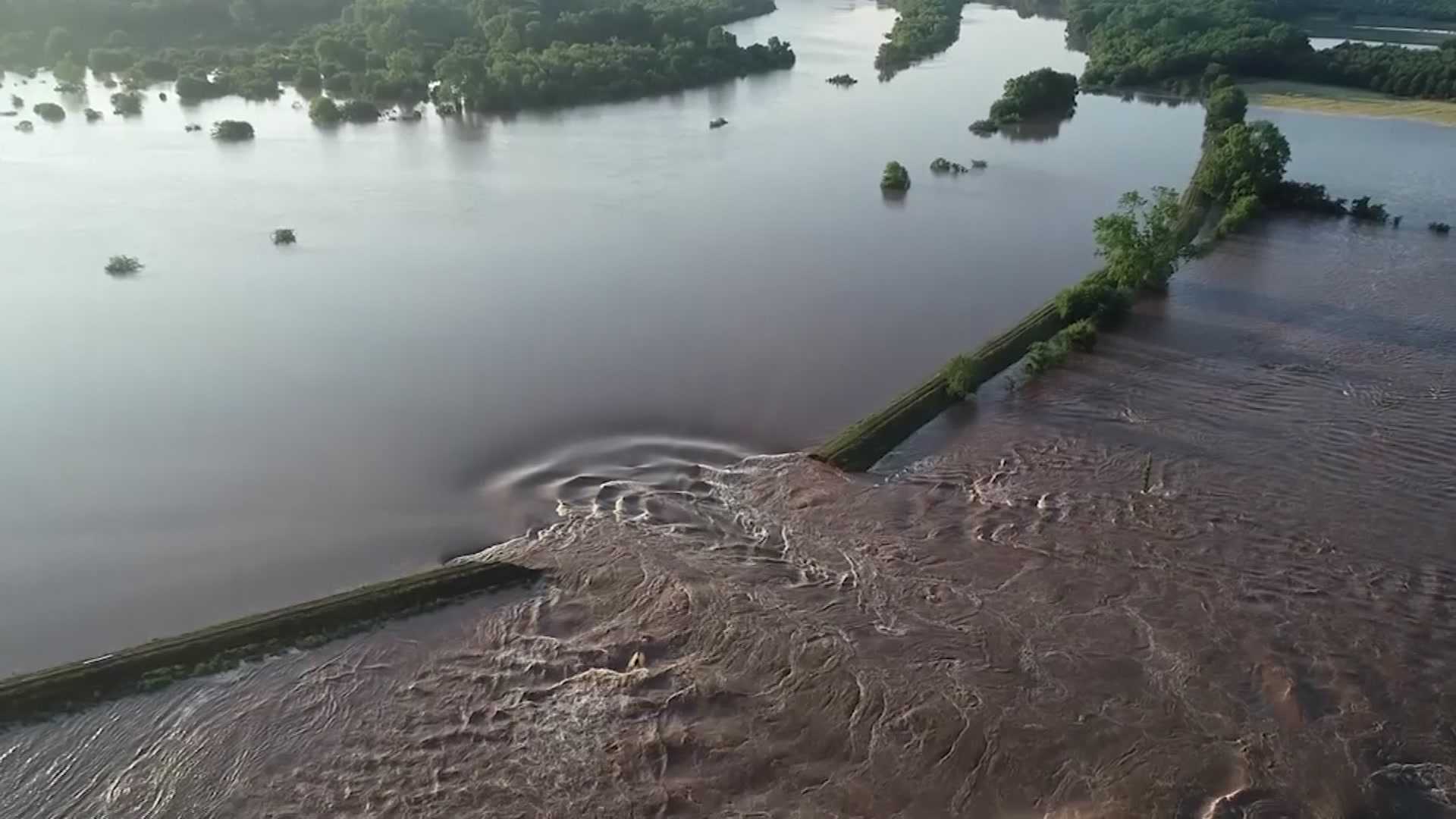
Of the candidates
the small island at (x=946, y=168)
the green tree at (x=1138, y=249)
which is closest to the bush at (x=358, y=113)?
the small island at (x=946, y=168)

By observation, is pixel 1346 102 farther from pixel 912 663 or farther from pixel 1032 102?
pixel 912 663

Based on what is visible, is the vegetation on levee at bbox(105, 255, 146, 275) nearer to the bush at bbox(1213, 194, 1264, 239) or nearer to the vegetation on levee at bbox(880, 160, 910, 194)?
the vegetation on levee at bbox(880, 160, 910, 194)

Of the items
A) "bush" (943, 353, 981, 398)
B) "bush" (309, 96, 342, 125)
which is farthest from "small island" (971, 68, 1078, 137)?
"bush" (309, 96, 342, 125)

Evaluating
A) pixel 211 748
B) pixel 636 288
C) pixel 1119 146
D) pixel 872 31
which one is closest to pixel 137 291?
pixel 636 288

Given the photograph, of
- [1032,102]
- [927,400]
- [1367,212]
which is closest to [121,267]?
[927,400]

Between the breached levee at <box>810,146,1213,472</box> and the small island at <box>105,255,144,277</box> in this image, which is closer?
the breached levee at <box>810,146,1213,472</box>

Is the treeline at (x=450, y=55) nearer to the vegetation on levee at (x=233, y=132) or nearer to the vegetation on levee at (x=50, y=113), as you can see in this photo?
the vegetation on levee at (x=50, y=113)
